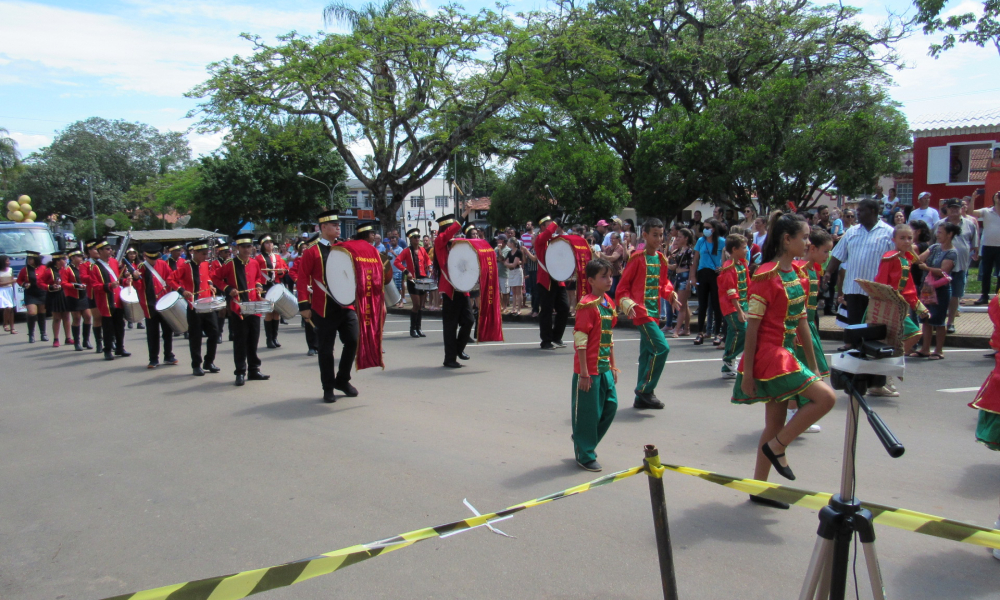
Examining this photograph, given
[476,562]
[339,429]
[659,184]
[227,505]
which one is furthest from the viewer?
[659,184]

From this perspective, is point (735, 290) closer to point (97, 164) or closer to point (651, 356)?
point (651, 356)

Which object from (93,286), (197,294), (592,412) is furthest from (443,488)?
(93,286)

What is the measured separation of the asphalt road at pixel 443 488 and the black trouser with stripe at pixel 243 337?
523 millimetres

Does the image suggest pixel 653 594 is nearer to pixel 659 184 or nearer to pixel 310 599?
pixel 310 599

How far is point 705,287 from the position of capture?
35.9 ft

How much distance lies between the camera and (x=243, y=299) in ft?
30.1

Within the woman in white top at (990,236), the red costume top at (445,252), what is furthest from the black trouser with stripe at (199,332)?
the woman in white top at (990,236)

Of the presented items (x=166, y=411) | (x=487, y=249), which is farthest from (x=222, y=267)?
(x=487, y=249)

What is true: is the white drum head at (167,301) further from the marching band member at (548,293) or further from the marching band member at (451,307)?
the marching band member at (548,293)

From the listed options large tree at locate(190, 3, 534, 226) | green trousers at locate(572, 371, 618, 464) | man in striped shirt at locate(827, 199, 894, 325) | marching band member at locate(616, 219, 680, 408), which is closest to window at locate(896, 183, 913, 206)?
large tree at locate(190, 3, 534, 226)

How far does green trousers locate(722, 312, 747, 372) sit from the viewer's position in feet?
24.3

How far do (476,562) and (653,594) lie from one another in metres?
0.94

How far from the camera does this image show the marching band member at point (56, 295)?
1432 centimetres

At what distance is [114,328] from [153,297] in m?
1.70
